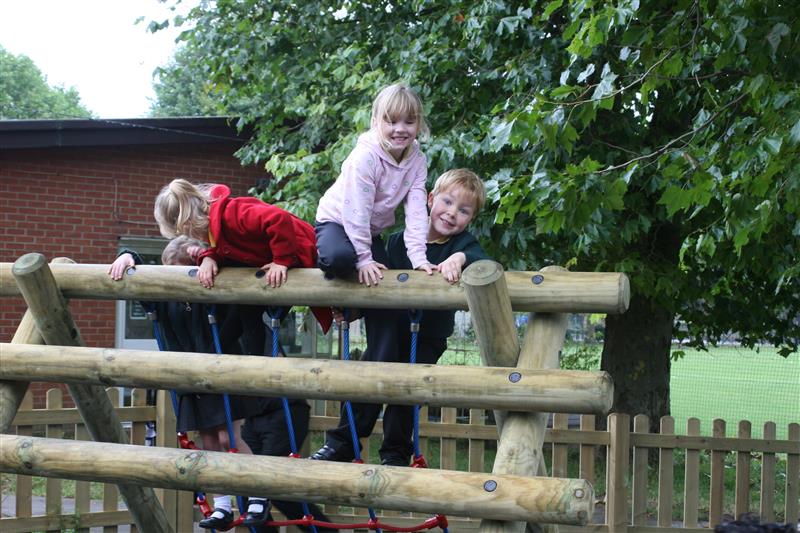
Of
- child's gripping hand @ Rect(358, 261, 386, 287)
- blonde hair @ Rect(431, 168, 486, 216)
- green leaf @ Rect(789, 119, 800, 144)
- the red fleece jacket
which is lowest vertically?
child's gripping hand @ Rect(358, 261, 386, 287)

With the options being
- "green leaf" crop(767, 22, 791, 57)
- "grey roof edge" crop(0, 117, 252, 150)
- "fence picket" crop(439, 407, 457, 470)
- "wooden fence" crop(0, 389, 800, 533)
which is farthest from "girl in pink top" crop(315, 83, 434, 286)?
"grey roof edge" crop(0, 117, 252, 150)

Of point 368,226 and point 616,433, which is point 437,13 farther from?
point 368,226

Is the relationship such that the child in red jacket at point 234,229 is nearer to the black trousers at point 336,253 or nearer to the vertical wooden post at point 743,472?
the black trousers at point 336,253

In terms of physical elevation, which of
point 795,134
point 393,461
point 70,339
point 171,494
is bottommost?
point 171,494

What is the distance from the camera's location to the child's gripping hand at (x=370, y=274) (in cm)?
360

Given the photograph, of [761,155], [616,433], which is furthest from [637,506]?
[761,155]

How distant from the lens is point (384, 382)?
3.44 m

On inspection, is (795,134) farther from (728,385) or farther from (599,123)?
(728,385)

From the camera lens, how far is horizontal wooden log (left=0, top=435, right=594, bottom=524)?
3.08 meters

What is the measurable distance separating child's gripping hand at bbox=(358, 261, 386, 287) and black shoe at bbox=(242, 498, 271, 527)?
1.09m

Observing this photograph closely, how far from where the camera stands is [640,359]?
11.1 meters

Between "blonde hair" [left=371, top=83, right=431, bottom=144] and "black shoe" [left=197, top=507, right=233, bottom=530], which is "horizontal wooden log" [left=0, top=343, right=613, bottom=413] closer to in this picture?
"black shoe" [left=197, top=507, right=233, bottom=530]

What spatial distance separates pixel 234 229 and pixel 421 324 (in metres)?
0.86

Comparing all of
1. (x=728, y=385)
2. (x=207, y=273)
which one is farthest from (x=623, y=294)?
(x=728, y=385)
